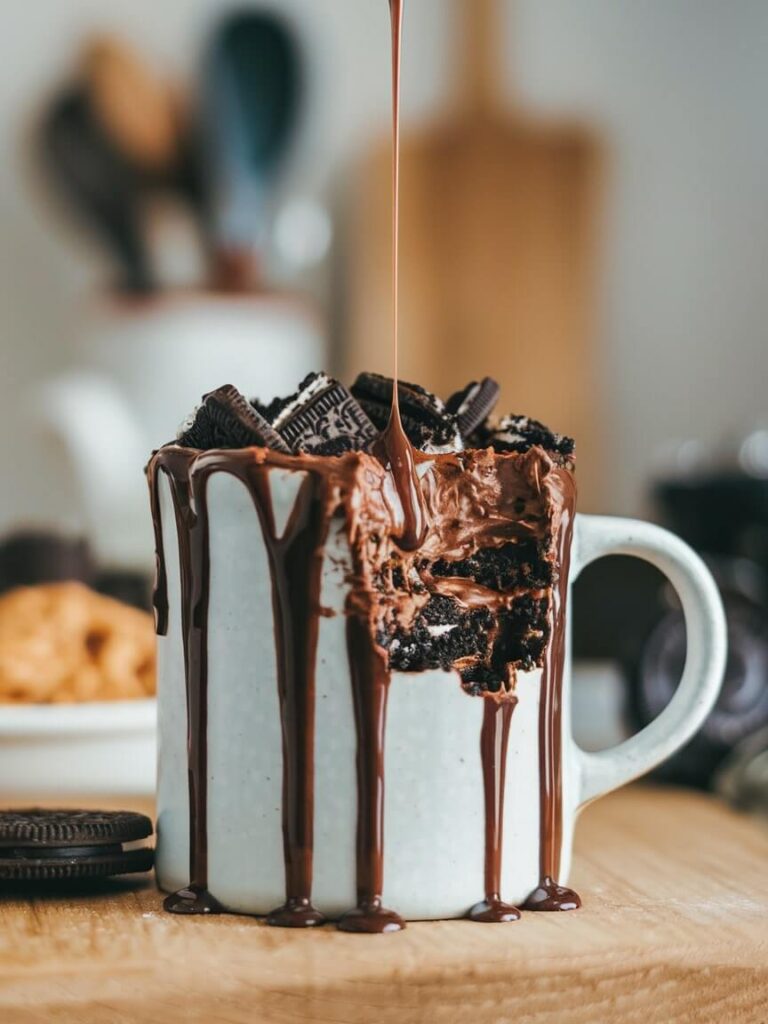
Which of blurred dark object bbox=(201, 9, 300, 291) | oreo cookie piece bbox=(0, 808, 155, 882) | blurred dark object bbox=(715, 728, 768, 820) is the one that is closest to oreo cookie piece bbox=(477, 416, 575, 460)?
oreo cookie piece bbox=(0, 808, 155, 882)

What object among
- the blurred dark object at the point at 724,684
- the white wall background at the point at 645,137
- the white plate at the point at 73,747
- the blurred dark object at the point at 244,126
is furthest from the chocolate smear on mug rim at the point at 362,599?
the white wall background at the point at 645,137

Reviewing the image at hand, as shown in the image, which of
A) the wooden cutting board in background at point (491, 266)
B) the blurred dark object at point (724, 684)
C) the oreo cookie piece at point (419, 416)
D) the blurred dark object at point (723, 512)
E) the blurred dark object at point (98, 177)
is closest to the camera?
the oreo cookie piece at point (419, 416)

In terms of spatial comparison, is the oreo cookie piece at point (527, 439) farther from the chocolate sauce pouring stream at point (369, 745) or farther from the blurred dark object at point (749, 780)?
the blurred dark object at point (749, 780)

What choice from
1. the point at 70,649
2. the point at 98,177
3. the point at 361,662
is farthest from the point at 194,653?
the point at 98,177

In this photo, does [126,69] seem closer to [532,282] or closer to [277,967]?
[532,282]

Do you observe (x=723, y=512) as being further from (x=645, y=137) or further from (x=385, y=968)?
(x=645, y=137)

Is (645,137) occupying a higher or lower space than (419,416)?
higher

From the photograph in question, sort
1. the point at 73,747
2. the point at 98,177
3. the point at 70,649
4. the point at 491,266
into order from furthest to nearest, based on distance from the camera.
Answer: the point at 491,266
the point at 98,177
the point at 70,649
the point at 73,747
